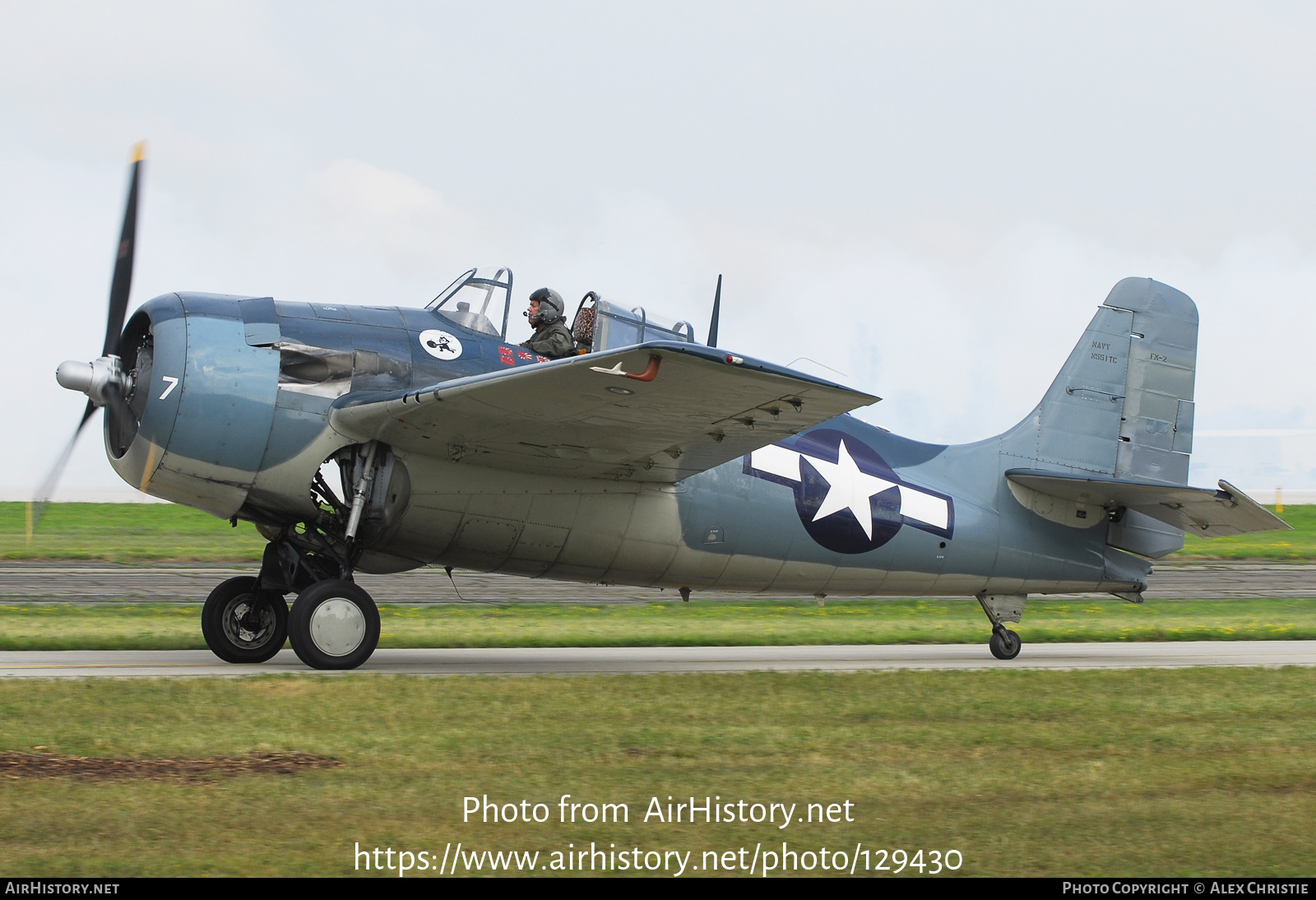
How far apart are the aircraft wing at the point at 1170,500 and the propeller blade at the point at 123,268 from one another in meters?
8.82

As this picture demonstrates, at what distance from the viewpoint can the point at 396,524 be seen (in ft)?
33.0

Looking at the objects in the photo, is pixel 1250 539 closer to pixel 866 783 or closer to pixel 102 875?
pixel 866 783

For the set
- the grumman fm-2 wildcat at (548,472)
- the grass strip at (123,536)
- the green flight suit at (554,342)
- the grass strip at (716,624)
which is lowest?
the grass strip at (123,536)

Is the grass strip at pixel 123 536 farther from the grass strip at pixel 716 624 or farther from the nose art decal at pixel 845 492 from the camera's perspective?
the nose art decal at pixel 845 492

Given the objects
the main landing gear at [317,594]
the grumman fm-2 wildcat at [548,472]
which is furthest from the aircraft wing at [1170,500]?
the main landing gear at [317,594]

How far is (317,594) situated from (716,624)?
7945mm

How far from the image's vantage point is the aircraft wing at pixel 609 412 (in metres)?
8.45

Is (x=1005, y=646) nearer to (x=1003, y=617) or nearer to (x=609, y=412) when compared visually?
(x=1003, y=617)

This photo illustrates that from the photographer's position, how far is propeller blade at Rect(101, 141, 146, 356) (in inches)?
393

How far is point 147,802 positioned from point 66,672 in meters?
4.81

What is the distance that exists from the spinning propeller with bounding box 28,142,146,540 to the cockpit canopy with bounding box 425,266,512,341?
8.12ft

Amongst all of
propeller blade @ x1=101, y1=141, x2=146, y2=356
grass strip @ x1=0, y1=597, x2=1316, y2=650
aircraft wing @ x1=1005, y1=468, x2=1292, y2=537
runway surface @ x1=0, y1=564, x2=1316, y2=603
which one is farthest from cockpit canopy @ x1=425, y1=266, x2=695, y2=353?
runway surface @ x1=0, y1=564, x2=1316, y2=603

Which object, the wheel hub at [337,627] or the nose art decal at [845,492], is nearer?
the wheel hub at [337,627]

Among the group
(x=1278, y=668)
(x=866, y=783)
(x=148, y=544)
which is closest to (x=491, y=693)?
(x=866, y=783)
